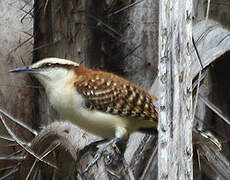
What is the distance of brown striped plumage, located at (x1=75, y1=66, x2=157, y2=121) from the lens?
11.2ft

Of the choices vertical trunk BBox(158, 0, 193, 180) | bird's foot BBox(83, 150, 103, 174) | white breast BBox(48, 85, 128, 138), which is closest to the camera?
vertical trunk BBox(158, 0, 193, 180)

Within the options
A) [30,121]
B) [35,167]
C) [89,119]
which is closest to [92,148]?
[89,119]

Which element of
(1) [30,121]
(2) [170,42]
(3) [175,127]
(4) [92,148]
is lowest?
(1) [30,121]

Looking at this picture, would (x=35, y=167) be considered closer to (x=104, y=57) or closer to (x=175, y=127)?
(x=104, y=57)

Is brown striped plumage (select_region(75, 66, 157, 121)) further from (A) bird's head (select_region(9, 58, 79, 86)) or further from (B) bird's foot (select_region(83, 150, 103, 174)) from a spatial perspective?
(B) bird's foot (select_region(83, 150, 103, 174))

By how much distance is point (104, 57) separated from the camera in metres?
4.42

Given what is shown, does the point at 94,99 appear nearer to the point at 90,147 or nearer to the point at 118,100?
the point at 118,100

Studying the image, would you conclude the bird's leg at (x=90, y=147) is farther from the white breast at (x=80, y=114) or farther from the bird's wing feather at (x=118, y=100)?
the bird's wing feather at (x=118, y=100)

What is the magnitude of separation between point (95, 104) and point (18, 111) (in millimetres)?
1707

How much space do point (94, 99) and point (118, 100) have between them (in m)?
0.13

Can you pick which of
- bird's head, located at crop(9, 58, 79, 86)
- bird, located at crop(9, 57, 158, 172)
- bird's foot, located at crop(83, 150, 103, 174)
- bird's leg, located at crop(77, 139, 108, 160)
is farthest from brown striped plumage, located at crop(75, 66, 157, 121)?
bird's foot, located at crop(83, 150, 103, 174)

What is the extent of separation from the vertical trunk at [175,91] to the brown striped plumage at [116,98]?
0.91 meters

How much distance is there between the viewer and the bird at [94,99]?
3.36m

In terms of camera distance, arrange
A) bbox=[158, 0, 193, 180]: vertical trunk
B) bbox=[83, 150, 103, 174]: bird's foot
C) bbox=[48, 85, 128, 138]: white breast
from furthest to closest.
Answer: bbox=[48, 85, 128, 138]: white breast → bbox=[83, 150, 103, 174]: bird's foot → bbox=[158, 0, 193, 180]: vertical trunk
